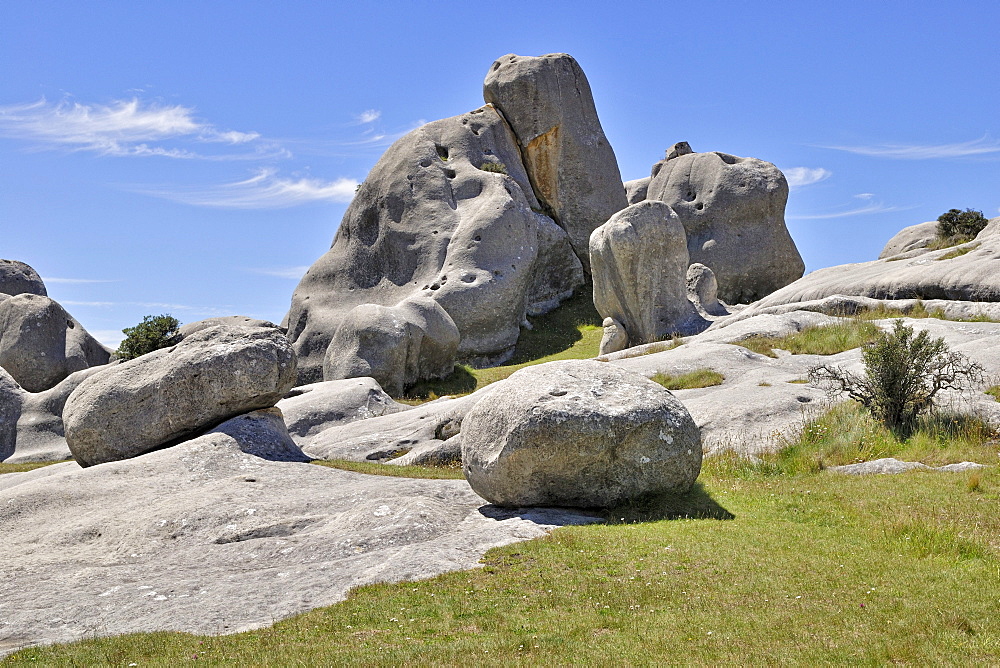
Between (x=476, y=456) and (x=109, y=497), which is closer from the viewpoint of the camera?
(x=476, y=456)

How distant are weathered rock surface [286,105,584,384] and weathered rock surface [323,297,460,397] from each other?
4232mm

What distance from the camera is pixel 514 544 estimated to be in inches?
407

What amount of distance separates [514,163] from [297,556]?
3677 centimetres

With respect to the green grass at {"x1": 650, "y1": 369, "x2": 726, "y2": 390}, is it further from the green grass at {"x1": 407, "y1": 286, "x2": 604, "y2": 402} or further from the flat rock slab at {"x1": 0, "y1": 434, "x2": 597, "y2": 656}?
the green grass at {"x1": 407, "y1": 286, "x2": 604, "y2": 402}

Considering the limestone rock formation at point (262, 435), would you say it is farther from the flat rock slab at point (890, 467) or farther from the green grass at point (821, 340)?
the green grass at point (821, 340)

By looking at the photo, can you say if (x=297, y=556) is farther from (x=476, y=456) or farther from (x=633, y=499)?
(x=633, y=499)

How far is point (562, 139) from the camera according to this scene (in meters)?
45.8

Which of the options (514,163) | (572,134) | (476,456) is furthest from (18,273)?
(476,456)

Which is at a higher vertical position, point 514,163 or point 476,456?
point 514,163

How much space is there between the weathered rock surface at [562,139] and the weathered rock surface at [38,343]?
22936 mm

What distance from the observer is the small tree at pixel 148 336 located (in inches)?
1417

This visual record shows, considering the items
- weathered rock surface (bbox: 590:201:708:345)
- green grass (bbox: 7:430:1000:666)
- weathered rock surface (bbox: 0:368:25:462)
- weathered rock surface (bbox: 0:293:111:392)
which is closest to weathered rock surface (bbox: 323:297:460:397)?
weathered rock surface (bbox: 590:201:708:345)

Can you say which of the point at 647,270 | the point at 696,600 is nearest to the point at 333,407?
the point at 647,270

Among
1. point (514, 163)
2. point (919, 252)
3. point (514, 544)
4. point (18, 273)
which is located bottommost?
→ point (514, 544)
